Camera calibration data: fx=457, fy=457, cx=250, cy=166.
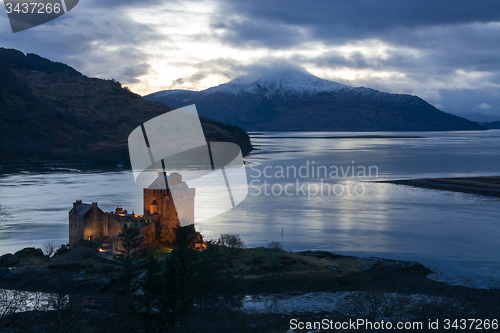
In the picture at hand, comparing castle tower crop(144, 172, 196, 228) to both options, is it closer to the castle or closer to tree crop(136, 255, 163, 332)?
the castle

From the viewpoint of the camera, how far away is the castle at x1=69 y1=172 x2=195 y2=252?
29.0 m

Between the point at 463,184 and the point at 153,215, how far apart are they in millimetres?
45699

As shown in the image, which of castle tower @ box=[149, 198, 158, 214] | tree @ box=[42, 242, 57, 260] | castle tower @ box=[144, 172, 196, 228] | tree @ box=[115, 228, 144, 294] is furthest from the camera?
castle tower @ box=[149, 198, 158, 214]

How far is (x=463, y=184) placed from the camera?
195 feet

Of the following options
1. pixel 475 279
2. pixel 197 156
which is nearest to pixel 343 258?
pixel 475 279

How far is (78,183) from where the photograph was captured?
66.4 m

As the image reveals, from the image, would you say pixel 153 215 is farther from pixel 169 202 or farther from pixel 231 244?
pixel 231 244

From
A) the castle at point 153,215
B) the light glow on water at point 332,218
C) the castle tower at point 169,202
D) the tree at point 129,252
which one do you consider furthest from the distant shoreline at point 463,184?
the tree at point 129,252

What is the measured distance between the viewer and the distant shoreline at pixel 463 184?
54938 millimetres

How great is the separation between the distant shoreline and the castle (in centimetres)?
3901

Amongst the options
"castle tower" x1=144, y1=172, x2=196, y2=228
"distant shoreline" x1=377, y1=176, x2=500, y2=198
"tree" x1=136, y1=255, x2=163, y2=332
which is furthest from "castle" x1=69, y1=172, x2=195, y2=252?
"distant shoreline" x1=377, y1=176, x2=500, y2=198

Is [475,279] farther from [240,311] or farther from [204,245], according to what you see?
[204,245]

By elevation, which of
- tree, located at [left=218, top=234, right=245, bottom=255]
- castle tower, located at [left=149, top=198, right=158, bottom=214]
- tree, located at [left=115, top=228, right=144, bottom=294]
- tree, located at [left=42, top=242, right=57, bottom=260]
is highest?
castle tower, located at [left=149, top=198, right=158, bottom=214]

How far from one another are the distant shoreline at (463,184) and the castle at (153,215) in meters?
39.0
